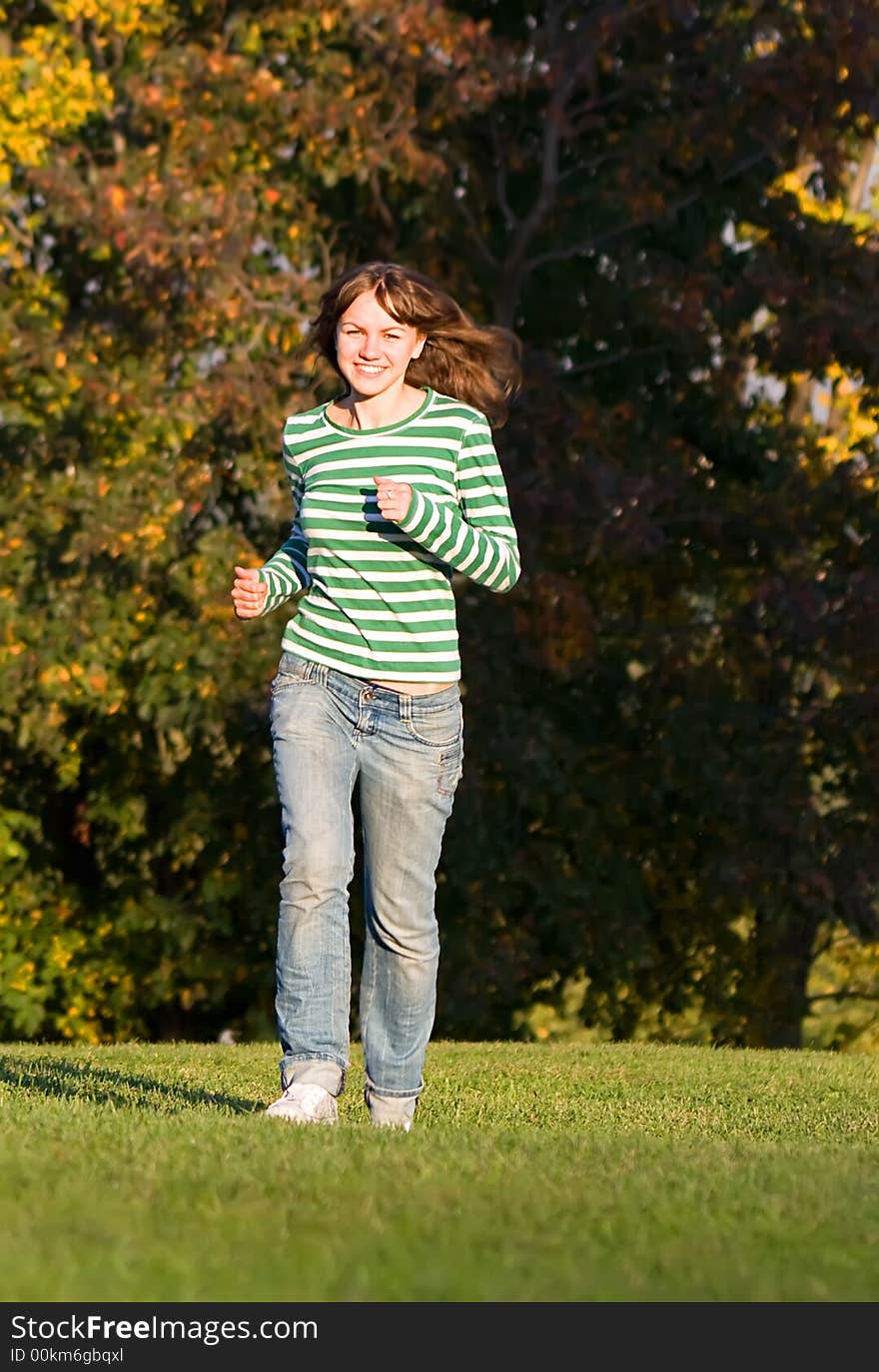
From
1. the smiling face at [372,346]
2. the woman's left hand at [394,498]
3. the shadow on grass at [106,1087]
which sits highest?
the smiling face at [372,346]

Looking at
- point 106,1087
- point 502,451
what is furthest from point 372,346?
point 502,451

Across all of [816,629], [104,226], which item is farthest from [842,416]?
[104,226]

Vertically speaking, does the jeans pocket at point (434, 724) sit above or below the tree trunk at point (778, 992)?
above

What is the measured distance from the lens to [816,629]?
43.6 ft

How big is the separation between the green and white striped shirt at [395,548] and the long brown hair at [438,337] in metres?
0.23

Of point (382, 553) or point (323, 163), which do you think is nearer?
point (382, 553)

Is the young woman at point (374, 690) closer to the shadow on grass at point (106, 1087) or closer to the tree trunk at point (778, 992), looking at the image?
the shadow on grass at point (106, 1087)

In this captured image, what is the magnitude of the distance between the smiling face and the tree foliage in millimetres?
6758

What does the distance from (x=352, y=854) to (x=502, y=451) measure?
795 centimetres

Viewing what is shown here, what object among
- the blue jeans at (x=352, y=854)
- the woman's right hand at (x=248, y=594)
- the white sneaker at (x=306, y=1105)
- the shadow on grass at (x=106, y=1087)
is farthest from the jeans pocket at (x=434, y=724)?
the shadow on grass at (x=106, y=1087)

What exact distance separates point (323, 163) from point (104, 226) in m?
1.73

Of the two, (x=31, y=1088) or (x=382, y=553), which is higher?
(x=382, y=553)

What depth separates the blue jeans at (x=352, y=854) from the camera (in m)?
5.38
